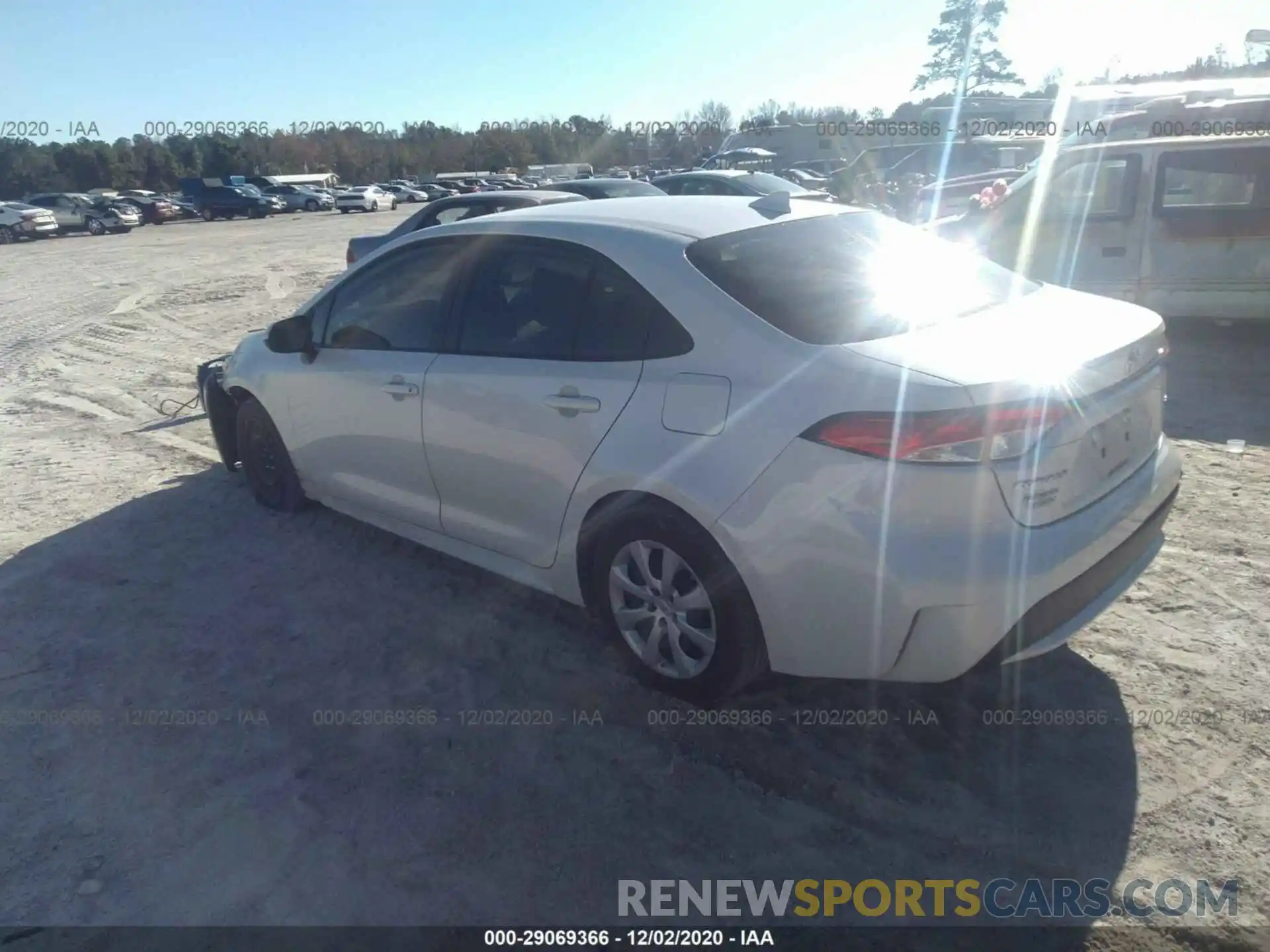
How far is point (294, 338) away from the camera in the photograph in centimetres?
455

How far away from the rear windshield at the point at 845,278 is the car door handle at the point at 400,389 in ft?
4.68

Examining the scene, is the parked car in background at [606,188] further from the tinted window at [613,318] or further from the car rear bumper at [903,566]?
the car rear bumper at [903,566]

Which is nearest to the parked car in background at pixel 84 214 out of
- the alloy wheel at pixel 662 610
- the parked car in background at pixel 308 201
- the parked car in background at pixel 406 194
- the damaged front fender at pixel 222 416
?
the parked car in background at pixel 308 201

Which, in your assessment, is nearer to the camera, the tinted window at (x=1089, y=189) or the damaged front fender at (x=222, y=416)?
the damaged front fender at (x=222, y=416)

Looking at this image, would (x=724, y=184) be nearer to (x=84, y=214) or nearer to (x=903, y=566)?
(x=903, y=566)

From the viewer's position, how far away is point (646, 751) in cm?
309

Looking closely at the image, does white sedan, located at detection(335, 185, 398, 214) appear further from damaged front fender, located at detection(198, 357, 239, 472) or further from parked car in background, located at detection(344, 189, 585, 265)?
damaged front fender, located at detection(198, 357, 239, 472)

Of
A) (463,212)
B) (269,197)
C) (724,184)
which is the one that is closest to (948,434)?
(463,212)

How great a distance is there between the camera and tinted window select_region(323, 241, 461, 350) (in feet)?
13.2

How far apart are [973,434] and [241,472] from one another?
4.92m

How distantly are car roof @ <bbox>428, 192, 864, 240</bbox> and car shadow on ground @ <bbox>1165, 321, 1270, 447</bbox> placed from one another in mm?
3196

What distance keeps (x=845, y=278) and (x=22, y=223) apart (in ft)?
124

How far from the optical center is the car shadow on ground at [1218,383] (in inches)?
234

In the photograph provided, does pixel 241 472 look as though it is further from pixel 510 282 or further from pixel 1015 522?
pixel 1015 522
